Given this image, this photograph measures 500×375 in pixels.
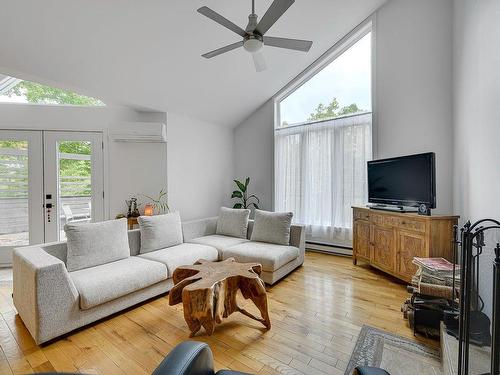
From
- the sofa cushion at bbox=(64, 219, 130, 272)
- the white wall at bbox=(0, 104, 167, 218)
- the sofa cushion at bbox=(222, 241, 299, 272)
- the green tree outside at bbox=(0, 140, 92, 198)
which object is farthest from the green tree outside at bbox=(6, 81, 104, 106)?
the sofa cushion at bbox=(222, 241, 299, 272)

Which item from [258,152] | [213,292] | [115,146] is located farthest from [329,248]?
[115,146]

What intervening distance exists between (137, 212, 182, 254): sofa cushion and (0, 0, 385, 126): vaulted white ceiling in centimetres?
192

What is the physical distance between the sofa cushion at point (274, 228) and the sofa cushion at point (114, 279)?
1417mm

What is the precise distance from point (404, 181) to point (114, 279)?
135 inches

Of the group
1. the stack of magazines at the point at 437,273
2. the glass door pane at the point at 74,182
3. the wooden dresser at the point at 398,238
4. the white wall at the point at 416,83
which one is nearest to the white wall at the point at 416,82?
the white wall at the point at 416,83

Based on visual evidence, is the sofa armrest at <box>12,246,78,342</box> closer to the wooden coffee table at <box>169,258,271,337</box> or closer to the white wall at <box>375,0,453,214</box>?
the wooden coffee table at <box>169,258,271,337</box>

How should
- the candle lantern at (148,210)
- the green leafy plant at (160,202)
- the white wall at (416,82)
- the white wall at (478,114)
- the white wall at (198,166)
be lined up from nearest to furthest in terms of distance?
1. the white wall at (478,114)
2. the white wall at (416,82)
3. the candle lantern at (148,210)
4. the green leafy plant at (160,202)
5. the white wall at (198,166)

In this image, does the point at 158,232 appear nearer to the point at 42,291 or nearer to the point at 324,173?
the point at 42,291

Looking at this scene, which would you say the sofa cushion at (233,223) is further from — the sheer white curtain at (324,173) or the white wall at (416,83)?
the white wall at (416,83)

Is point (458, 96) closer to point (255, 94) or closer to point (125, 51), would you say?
point (255, 94)

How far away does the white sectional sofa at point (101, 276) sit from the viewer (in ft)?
6.28

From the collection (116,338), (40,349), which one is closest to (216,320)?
(116,338)

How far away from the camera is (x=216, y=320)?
203cm

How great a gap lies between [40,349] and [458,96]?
189 inches
